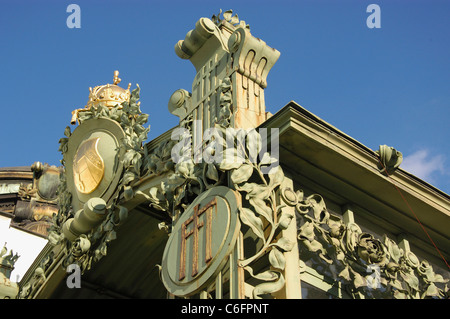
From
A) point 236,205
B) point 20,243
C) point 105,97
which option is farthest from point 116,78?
point 20,243

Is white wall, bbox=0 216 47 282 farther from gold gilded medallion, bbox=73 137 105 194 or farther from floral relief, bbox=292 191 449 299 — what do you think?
floral relief, bbox=292 191 449 299

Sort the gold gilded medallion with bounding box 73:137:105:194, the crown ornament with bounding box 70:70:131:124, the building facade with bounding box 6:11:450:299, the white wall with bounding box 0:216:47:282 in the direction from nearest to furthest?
the building facade with bounding box 6:11:450:299 < the gold gilded medallion with bounding box 73:137:105:194 < the crown ornament with bounding box 70:70:131:124 < the white wall with bounding box 0:216:47:282

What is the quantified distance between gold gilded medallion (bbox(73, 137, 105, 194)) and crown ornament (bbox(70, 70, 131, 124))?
68cm

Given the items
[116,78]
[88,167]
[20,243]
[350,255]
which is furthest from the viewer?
[20,243]

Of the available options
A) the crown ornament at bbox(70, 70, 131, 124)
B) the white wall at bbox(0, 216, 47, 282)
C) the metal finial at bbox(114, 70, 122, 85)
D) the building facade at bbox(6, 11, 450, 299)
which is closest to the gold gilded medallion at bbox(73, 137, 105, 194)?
the building facade at bbox(6, 11, 450, 299)

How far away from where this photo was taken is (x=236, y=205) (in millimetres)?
6559

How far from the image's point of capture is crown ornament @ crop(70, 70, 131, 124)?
35.0 ft

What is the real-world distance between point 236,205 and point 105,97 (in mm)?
4829

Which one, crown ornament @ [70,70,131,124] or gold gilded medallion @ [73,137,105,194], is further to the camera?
crown ornament @ [70,70,131,124]

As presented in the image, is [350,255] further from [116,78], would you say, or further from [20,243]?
[20,243]

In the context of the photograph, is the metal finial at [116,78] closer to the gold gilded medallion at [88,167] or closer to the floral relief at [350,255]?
the gold gilded medallion at [88,167]
